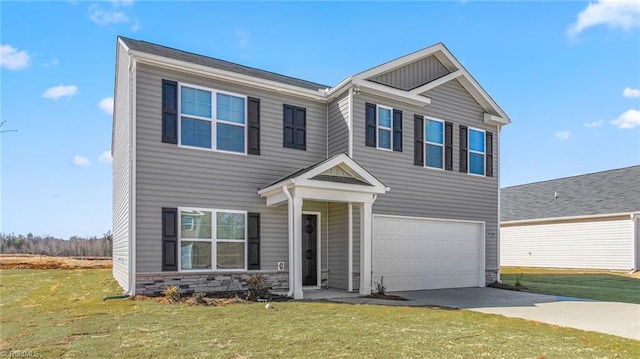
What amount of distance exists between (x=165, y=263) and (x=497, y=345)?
7.34 meters

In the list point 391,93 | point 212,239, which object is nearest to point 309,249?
point 212,239

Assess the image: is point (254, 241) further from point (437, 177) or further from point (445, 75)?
point (445, 75)

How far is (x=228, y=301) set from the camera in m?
9.54

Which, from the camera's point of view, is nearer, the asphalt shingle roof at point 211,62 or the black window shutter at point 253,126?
the asphalt shingle roof at point 211,62

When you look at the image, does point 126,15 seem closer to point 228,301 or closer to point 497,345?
point 228,301

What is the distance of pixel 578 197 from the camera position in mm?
26078

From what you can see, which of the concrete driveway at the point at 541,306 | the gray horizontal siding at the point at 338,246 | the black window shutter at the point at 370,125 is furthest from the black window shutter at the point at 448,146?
the gray horizontal siding at the point at 338,246

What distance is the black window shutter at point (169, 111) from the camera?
1055 cm

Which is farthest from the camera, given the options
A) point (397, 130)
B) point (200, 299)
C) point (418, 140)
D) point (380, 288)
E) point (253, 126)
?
point (418, 140)

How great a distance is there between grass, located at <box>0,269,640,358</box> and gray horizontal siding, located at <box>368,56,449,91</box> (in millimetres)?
7176

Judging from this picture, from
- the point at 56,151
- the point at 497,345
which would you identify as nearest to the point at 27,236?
the point at 56,151

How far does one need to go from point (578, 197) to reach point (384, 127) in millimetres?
18784

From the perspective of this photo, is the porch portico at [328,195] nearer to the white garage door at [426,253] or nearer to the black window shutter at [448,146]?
the white garage door at [426,253]

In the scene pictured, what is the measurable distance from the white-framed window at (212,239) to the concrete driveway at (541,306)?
290cm
